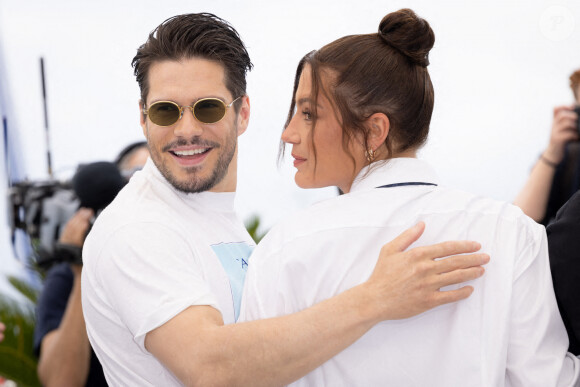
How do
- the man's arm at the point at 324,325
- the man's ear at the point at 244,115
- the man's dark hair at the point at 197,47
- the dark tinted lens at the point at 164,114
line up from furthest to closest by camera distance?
the man's ear at the point at 244,115, the man's dark hair at the point at 197,47, the dark tinted lens at the point at 164,114, the man's arm at the point at 324,325

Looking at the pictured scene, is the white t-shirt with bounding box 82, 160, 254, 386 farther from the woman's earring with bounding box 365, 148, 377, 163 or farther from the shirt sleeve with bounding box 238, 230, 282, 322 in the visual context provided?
the woman's earring with bounding box 365, 148, 377, 163

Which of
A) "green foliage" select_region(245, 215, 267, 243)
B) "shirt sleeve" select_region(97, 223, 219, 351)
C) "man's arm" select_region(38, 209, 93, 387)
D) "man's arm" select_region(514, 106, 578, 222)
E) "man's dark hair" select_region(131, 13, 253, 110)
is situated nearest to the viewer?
"shirt sleeve" select_region(97, 223, 219, 351)

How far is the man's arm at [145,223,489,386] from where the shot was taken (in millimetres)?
1313

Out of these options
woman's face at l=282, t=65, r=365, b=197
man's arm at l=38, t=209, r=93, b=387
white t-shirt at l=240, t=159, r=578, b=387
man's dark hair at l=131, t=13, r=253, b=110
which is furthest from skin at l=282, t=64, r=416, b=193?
man's arm at l=38, t=209, r=93, b=387

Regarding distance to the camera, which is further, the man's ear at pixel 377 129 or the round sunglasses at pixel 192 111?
the round sunglasses at pixel 192 111

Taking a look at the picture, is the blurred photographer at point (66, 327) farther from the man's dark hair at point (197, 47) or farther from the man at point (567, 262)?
the man at point (567, 262)

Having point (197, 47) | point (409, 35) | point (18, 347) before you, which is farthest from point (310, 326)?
point (18, 347)

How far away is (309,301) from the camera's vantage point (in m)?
1.40

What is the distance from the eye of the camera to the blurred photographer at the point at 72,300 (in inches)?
93.0

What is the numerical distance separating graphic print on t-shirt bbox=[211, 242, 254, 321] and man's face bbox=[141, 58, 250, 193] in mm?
175

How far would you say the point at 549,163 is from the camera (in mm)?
2549

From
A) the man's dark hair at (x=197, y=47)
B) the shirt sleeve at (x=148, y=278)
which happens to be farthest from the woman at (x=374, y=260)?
the man's dark hair at (x=197, y=47)

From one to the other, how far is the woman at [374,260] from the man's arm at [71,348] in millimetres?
1142

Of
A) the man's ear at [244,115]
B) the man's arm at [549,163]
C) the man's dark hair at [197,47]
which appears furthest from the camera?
the man's arm at [549,163]
